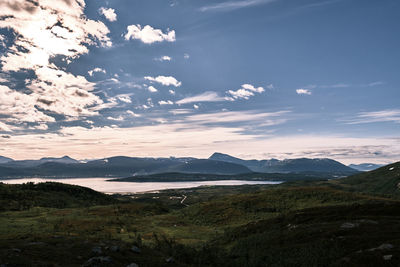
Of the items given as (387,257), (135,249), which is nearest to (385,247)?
(387,257)

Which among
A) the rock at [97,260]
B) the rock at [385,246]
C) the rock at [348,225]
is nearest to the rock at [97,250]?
the rock at [97,260]

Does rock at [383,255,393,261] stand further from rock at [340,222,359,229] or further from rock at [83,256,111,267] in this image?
rock at [83,256,111,267]

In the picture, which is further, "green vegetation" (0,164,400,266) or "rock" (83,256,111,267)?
"green vegetation" (0,164,400,266)

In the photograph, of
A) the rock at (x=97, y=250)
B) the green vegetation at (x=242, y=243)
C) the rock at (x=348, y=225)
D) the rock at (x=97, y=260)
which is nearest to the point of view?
the rock at (x=97, y=260)

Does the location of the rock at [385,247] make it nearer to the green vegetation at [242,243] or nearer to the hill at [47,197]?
the green vegetation at [242,243]

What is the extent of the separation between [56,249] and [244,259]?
1839 cm

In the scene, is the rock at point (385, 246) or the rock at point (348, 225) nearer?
the rock at point (385, 246)

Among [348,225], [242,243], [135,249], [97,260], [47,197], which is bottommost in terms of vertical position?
[47,197]

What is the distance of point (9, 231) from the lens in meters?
50.2

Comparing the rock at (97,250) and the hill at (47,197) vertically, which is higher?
the rock at (97,250)

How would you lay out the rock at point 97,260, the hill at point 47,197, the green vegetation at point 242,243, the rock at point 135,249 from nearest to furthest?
the rock at point 97,260, the green vegetation at point 242,243, the rock at point 135,249, the hill at point 47,197

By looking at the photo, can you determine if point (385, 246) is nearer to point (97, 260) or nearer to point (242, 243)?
point (242, 243)

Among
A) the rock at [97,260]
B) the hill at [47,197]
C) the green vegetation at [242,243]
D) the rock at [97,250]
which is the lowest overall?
the hill at [47,197]

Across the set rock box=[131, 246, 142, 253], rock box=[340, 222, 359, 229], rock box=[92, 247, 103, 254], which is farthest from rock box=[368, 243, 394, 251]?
rock box=[92, 247, 103, 254]
